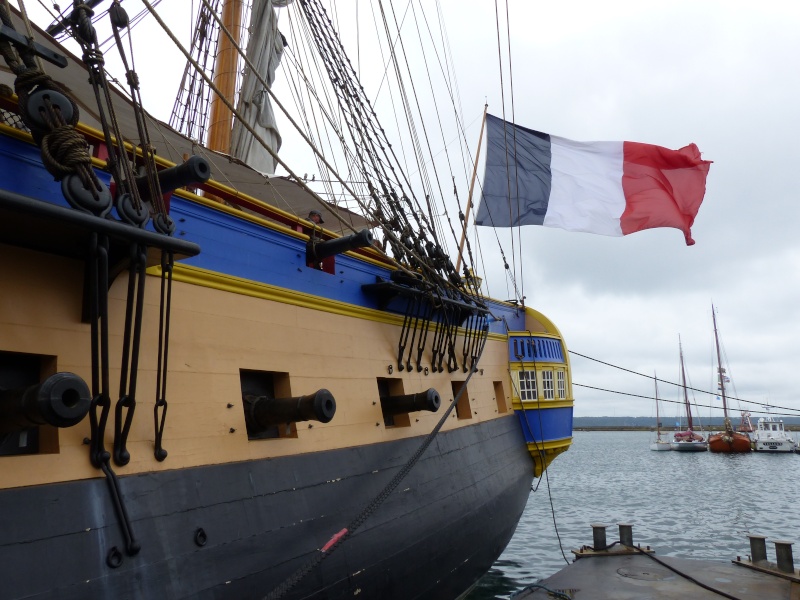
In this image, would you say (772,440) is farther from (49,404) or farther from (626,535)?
(49,404)

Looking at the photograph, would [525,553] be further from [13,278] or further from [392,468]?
[13,278]

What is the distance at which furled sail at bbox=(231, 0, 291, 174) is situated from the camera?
12102mm

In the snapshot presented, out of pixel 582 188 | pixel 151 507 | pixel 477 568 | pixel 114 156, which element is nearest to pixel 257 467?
pixel 151 507

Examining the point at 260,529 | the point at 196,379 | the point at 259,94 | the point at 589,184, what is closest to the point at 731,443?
the point at 589,184

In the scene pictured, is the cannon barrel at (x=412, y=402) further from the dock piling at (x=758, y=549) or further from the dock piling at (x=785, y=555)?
the dock piling at (x=758, y=549)

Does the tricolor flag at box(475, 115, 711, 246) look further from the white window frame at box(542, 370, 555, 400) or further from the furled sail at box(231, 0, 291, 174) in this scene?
the furled sail at box(231, 0, 291, 174)

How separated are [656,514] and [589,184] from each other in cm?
1445

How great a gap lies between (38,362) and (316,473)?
2410 millimetres

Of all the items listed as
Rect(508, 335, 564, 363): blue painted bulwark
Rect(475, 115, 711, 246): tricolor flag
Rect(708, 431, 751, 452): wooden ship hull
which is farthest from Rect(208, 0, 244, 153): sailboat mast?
Rect(708, 431, 751, 452): wooden ship hull

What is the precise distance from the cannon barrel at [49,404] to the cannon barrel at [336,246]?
3.20 meters

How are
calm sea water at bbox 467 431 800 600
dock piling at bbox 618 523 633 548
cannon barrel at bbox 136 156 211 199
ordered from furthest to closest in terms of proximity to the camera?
calm sea water at bbox 467 431 800 600 < dock piling at bbox 618 523 633 548 < cannon barrel at bbox 136 156 211 199

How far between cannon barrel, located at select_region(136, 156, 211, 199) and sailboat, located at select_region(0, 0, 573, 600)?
1cm

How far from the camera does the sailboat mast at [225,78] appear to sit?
1200 centimetres

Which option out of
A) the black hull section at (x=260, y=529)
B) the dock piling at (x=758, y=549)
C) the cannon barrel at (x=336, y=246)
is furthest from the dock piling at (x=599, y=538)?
the cannon barrel at (x=336, y=246)
